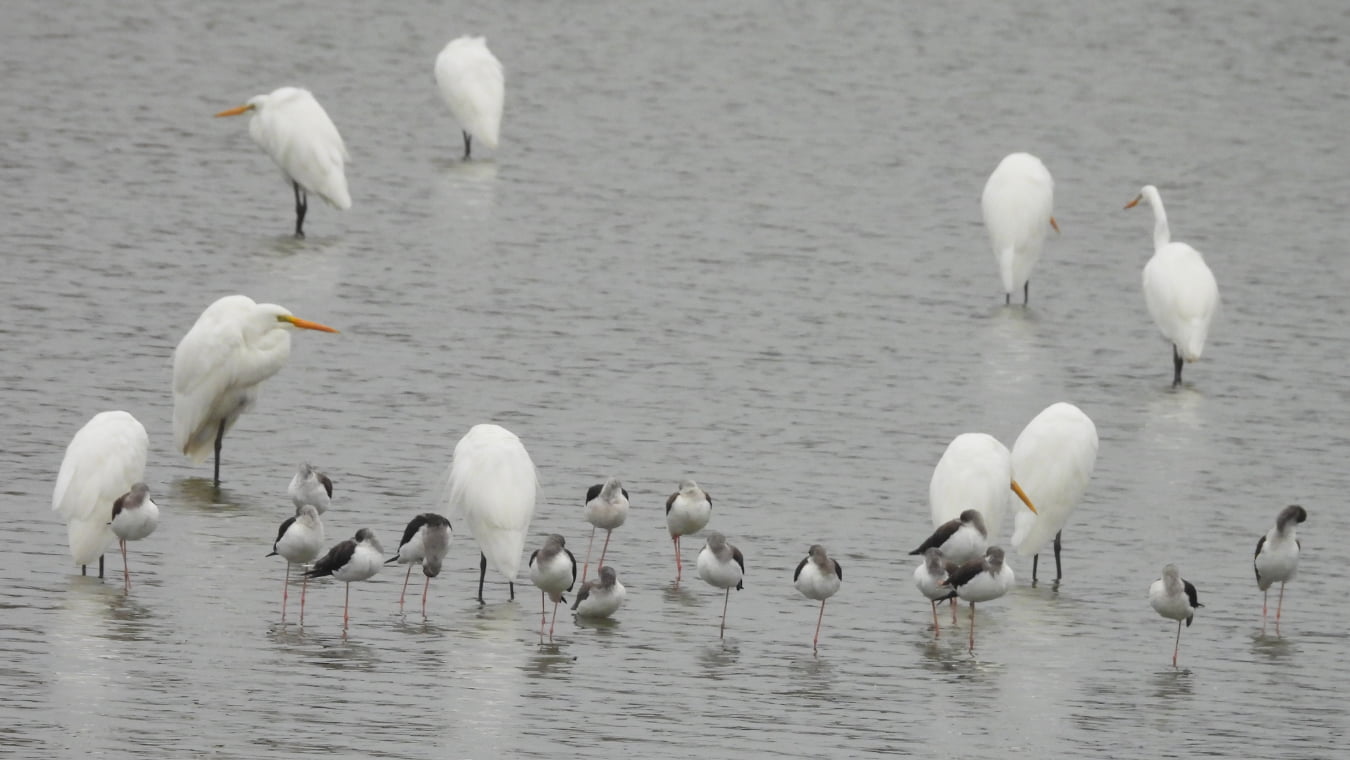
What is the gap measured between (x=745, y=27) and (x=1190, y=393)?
691 inches

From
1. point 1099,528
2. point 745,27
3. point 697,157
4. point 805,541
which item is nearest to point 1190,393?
point 1099,528

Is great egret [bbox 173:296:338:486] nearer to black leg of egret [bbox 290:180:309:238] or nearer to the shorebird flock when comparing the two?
the shorebird flock

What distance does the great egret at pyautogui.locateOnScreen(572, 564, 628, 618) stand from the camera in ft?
35.2

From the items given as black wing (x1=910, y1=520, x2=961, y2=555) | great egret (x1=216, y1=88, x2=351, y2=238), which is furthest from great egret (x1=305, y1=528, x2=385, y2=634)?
great egret (x1=216, y1=88, x2=351, y2=238)

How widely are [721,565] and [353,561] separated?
1.71 metres

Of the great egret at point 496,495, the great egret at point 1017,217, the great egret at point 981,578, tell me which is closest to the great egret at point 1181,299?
the great egret at point 1017,217

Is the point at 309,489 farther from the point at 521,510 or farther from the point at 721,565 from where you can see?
the point at 721,565

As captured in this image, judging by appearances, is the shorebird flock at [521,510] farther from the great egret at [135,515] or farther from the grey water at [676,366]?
the grey water at [676,366]

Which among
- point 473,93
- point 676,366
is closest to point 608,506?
point 676,366

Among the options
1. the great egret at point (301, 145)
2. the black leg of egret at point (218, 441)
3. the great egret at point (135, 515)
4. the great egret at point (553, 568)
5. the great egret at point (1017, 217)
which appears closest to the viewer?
the great egret at point (553, 568)

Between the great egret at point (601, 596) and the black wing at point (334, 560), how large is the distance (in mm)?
1111

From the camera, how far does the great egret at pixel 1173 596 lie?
10.6 meters

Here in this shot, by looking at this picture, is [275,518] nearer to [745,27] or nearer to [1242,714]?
[1242,714]

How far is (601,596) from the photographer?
10766 mm
